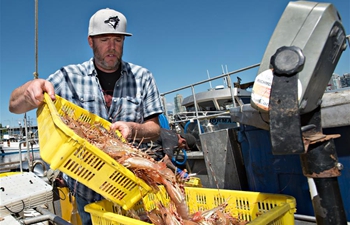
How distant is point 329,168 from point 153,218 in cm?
114

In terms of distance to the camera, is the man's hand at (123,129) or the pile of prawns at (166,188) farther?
the man's hand at (123,129)

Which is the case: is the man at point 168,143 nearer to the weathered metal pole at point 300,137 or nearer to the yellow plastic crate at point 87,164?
the yellow plastic crate at point 87,164

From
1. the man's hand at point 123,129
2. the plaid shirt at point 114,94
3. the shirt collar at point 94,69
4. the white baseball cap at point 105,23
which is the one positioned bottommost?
the man's hand at point 123,129

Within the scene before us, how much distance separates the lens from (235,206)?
1912mm

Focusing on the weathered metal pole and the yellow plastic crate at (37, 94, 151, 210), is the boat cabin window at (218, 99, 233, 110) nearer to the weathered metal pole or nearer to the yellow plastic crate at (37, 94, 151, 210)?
the yellow plastic crate at (37, 94, 151, 210)

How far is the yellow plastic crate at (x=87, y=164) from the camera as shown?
1448 mm

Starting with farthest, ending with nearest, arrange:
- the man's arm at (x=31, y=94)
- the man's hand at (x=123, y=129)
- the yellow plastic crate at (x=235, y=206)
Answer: the man's hand at (x=123, y=129) < the man's arm at (x=31, y=94) < the yellow plastic crate at (x=235, y=206)

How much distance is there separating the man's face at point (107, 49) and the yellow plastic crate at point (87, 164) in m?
1.03

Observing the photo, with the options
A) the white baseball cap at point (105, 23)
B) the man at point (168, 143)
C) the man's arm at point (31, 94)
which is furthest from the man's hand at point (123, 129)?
the man at point (168, 143)

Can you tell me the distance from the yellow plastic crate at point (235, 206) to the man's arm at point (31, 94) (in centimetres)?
83

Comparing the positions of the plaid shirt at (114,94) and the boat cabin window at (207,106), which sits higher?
the plaid shirt at (114,94)

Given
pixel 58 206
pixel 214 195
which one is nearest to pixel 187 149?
pixel 58 206

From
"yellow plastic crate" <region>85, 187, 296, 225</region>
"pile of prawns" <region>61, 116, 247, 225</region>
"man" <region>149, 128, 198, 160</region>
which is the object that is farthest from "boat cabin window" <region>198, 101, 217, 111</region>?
"pile of prawns" <region>61, 116, 247, 225</region>

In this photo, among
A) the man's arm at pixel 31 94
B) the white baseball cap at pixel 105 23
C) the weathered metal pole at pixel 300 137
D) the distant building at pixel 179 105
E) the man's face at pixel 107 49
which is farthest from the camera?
the distant building at pixel 179 105
